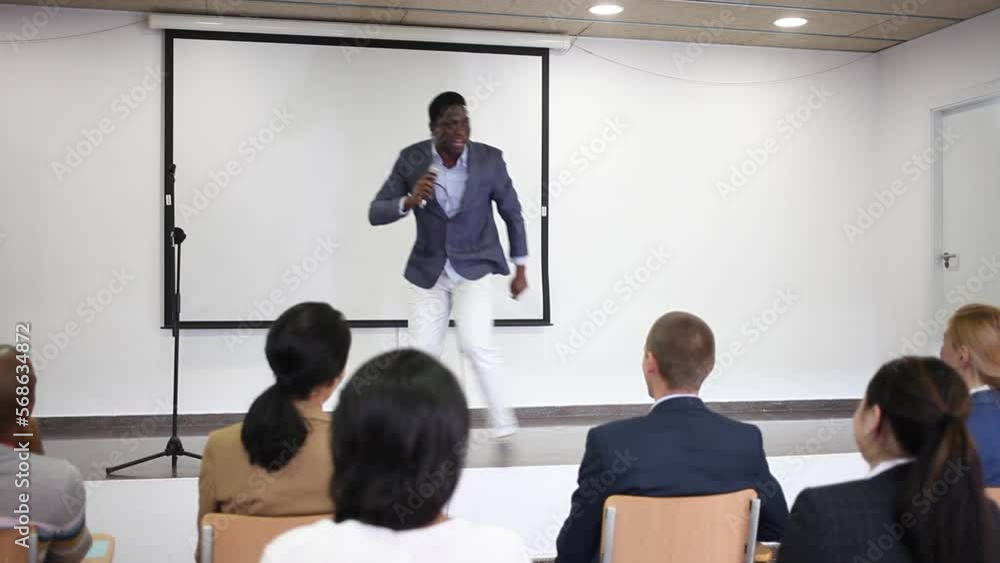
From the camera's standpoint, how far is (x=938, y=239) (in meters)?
5.80

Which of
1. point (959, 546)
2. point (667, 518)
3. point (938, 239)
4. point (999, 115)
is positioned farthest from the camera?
point (938, 239)

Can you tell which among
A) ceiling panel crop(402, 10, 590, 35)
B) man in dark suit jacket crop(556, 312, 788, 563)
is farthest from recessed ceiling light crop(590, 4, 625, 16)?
man in dark suit jacket crop(556, 312, 788, 563)

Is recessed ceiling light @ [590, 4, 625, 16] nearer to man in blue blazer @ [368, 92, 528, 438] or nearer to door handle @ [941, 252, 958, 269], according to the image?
man in blue blazer @ [368, 92, 528, 438]

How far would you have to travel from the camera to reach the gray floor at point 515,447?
3.83m

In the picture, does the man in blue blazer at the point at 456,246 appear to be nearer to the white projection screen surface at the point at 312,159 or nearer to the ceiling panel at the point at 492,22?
the white projection screen surface at the point at 312,159

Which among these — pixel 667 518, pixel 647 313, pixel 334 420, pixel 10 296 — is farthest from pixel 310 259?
pixel 334 420

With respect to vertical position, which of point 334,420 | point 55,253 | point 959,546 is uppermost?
point 55,253

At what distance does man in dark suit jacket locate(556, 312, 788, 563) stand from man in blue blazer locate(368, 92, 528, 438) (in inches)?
74.3

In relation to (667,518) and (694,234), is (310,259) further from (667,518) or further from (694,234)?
(667,518)

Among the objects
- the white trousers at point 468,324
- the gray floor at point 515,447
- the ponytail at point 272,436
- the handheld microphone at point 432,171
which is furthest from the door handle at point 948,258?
the ponytail at point 272,436

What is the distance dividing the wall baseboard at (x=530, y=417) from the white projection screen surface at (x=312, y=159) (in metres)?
0.57

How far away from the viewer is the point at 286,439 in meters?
1.71

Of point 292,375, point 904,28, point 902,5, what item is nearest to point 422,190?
point 292,375

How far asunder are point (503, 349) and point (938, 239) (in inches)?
112
